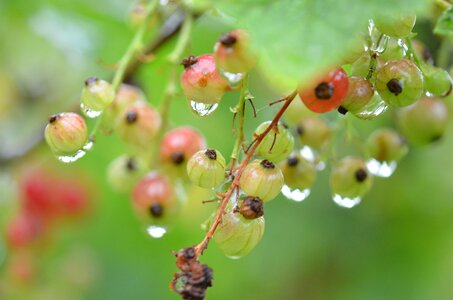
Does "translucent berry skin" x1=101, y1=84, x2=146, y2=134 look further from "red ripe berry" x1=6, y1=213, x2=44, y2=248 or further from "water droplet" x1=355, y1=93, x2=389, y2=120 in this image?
"red ripe berry" x1=6, y1=213, x2=44, y2=248

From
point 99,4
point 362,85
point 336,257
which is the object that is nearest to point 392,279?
point 336,257

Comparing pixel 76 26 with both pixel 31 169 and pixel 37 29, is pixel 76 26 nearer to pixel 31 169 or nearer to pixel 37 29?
pixel 37 29

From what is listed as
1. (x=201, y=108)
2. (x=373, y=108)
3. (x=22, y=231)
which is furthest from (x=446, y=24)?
(x=22, y=231)

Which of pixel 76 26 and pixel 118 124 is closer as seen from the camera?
pixel 118 124

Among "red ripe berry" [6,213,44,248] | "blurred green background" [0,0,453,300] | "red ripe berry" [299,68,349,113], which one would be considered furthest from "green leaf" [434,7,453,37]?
"red ripe berry" [6,213,44,248]

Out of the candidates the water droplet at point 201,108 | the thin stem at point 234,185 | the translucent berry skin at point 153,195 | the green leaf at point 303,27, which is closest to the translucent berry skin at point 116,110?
the translucent berry skin at point 153,195
